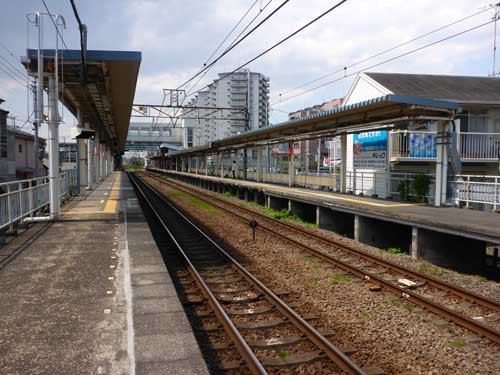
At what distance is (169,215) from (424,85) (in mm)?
13959

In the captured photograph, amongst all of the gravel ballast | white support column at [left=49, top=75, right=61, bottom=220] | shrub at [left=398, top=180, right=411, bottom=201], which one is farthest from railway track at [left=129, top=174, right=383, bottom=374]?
shrub at [left=398, top=180, right=411, bottom=201]

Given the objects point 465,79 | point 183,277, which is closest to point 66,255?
point 183,277

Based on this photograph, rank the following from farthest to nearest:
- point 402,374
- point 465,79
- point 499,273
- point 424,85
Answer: point 465,79
point 424,85
point 499,273
point 402,374

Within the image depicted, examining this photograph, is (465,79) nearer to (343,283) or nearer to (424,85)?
(424,85)

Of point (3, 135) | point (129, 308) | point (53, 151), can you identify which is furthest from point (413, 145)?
point (3, 135)

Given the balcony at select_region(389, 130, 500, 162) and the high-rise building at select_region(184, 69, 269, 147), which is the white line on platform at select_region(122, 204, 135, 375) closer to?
the balcony at select_region(389, 130, 500, 162)

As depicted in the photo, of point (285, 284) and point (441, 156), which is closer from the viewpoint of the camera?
point (285, 284)

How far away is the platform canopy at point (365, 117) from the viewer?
12148mm

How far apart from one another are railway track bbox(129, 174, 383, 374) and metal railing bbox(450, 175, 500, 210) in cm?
762

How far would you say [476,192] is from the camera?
1254 cm

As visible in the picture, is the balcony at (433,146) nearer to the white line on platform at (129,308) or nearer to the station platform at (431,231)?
the station platform at (431,231)

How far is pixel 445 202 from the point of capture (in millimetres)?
13211

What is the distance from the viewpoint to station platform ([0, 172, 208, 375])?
3869 mm

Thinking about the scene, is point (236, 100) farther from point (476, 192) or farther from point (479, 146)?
point (476, 192)
